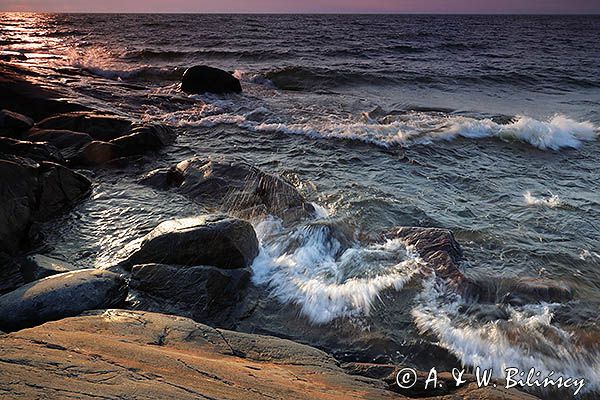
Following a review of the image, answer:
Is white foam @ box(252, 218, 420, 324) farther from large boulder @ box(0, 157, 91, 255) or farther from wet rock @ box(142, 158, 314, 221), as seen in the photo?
large boulder @ box(0, 157, 91, 255)

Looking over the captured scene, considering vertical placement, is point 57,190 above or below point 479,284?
above

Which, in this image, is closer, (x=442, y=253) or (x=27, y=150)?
(x=442, y=253)

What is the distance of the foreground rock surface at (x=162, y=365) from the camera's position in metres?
2.25

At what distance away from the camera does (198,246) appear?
518 centimetres

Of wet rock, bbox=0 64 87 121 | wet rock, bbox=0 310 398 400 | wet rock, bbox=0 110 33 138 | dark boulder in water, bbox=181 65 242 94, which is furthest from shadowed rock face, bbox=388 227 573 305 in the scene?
dark boulder in water, bbox=181 65 242 94

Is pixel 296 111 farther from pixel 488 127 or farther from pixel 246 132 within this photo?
pixel 488 127

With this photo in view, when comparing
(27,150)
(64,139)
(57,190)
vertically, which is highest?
(27,150)

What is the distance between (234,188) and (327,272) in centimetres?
250

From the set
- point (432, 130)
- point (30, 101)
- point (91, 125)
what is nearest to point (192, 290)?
point (91, 125)

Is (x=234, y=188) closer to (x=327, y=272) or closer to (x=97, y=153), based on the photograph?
(x=327, y=272)

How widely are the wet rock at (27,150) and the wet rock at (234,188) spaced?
1.68 meters

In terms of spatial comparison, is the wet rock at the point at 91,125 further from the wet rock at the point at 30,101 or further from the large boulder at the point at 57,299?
the large boulder at the point at 57,299

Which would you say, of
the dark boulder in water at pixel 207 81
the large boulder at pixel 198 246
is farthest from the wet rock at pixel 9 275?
the dark boulder in water at pixel 207 81

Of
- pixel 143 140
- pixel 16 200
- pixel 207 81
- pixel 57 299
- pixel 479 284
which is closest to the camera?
pixel 57 299
